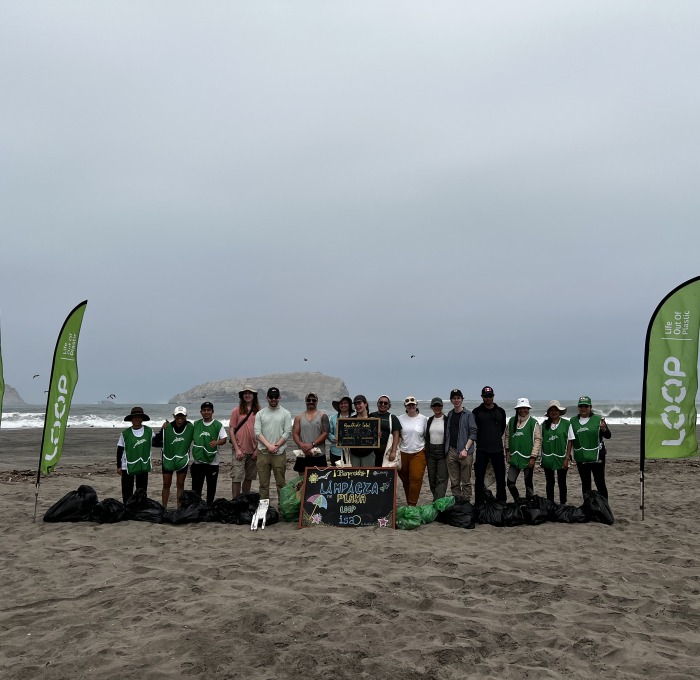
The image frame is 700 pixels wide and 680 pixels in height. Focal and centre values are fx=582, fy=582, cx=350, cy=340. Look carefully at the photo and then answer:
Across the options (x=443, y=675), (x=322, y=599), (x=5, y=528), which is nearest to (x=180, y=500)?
(x=5, y=528)

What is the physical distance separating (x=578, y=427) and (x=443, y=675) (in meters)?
5.09

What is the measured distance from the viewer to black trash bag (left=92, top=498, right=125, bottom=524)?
24.6 ft

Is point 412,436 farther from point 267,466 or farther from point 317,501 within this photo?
point 267,466

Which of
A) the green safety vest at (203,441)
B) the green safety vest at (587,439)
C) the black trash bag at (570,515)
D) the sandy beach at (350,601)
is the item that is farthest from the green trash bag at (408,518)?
the green safety vest at (203,441)

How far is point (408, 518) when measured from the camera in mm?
7312

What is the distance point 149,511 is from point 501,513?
4.55 m

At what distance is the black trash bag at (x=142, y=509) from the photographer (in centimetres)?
752

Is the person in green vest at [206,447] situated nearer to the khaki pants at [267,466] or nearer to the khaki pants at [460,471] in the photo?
the khaki pants at [267,466]

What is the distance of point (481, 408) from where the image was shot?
324 inches

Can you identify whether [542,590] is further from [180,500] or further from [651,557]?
[180,500]

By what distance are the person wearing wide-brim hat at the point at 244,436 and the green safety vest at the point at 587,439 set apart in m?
4.40

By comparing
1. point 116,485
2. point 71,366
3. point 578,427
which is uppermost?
point 71,366

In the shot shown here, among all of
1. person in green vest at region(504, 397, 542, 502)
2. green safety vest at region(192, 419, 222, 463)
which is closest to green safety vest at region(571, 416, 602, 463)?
person in green vest at region(504, 397, 542, 502)

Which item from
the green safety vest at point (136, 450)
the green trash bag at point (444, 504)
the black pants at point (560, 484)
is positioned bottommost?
the green trash bag at point (444, 504)
